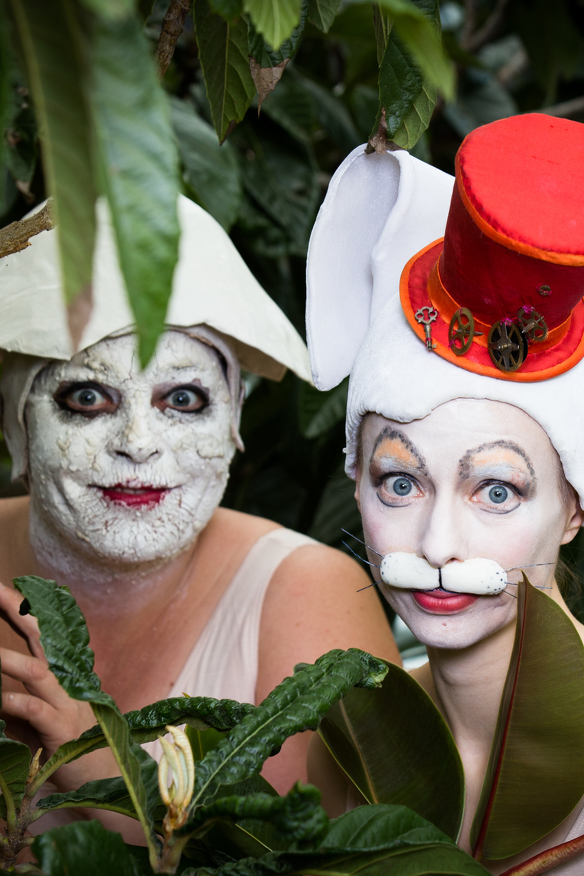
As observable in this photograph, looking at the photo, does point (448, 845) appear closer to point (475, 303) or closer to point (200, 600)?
point (475, 303)

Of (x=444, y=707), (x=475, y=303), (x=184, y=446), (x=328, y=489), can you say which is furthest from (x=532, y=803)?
(x=328, y=489)

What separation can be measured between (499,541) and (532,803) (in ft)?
0.69

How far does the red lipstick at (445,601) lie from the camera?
0.75 meters

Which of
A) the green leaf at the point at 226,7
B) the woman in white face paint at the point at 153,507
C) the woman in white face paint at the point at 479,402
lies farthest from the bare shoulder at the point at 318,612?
the green leaf at the point at 226,7

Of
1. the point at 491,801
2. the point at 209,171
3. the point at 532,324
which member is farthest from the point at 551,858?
the point at 209,171

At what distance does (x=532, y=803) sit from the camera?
69 centimetres

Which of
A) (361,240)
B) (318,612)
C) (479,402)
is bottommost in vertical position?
(318,612)

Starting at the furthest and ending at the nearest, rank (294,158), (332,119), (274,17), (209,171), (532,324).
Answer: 1. (332,119)
2. (294,158)
3. (209,171)
4. (532,324)
5. (274,17)

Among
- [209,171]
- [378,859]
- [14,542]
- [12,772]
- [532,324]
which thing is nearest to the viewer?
[378,859]

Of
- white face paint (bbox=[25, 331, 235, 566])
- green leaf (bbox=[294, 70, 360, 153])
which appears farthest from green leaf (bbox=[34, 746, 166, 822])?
green leaf (bbox=[294, 70, 360, 153])

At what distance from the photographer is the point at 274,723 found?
565 mm

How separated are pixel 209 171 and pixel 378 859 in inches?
47.3

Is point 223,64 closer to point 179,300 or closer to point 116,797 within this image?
point 179,300

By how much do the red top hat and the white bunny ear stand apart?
8 centimetres
